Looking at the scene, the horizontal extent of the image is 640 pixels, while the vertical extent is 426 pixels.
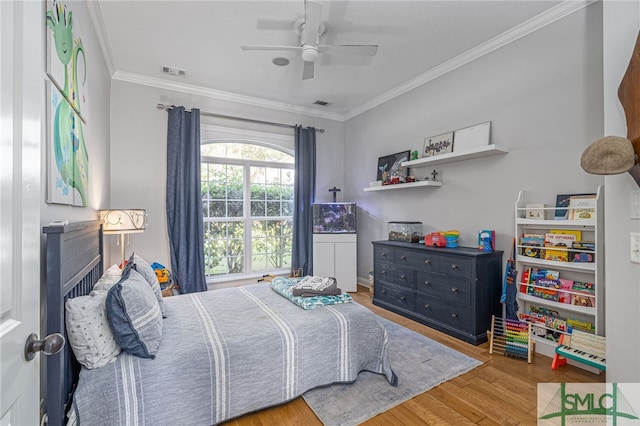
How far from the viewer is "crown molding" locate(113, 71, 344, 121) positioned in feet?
11.8

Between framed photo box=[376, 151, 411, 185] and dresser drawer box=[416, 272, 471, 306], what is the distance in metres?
1.30

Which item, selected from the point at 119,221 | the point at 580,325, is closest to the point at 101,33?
the point at 119,221

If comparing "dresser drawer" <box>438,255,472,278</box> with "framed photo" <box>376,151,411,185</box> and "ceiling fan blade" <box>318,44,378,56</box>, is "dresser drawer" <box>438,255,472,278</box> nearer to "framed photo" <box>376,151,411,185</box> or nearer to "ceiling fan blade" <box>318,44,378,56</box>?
"framed photo" <box>376,151,411,185</box>

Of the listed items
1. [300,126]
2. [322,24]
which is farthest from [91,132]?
[300,126]

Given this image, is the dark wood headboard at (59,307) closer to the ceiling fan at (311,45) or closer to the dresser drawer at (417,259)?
the ceiling fan at (311,45)

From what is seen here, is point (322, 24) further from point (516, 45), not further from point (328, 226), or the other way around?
point (328, 226)

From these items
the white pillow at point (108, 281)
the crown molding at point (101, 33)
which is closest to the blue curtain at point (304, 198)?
the crown molding at point (101, 33)

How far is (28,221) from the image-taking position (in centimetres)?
76

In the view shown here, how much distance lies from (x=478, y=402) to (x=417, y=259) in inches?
60.0

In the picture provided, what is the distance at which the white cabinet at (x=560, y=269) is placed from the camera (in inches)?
86.3

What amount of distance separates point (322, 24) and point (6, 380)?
9.43 ft

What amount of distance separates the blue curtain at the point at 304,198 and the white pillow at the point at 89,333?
315cm

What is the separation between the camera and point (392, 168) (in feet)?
13.5

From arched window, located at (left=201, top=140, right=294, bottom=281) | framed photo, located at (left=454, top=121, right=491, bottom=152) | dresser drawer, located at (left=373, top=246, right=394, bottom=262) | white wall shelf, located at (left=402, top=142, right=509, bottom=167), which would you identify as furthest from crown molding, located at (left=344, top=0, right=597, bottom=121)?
dresser drawer, located at (left=373, top=246, right=394, bottom=262)
